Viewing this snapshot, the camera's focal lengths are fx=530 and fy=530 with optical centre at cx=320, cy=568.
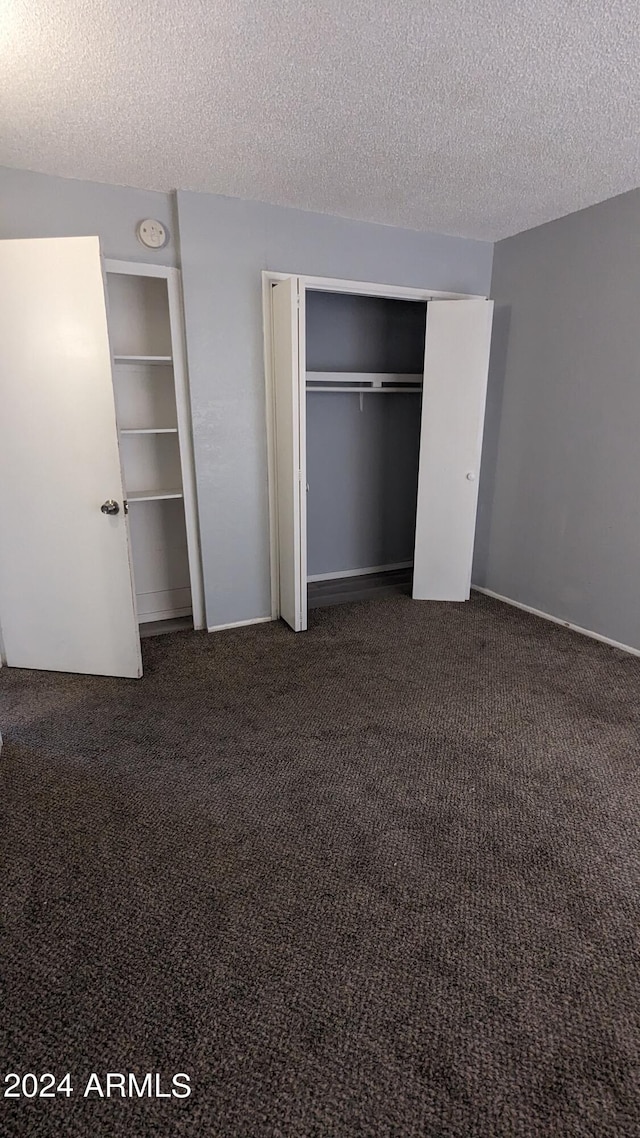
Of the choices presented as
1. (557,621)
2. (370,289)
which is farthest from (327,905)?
(370,289)

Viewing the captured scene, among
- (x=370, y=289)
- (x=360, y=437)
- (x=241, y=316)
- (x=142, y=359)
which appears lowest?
(x=360, y=437)

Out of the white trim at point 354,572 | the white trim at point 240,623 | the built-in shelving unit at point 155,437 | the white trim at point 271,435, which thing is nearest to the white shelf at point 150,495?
the built-in shelving unit at point 155,437

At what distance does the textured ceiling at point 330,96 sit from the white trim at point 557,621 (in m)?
2.55

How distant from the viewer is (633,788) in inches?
81.9

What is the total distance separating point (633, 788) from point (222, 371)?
296 cm

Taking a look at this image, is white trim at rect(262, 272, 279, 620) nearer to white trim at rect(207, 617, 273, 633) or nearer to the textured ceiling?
white trim at rect(207, 617, 273, 633)

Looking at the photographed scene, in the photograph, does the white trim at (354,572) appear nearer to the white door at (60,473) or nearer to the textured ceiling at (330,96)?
the white door at (60,473)

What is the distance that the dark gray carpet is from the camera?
116cm

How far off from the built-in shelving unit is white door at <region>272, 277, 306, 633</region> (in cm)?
57

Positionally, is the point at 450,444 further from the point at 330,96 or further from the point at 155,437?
the point at 330,96

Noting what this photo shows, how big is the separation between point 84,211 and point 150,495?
154cm

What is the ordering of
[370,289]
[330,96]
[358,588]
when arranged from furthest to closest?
[358,588] → [370,289] → [330,96]

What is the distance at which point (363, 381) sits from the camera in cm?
423

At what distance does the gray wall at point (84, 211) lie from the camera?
2713 mm
